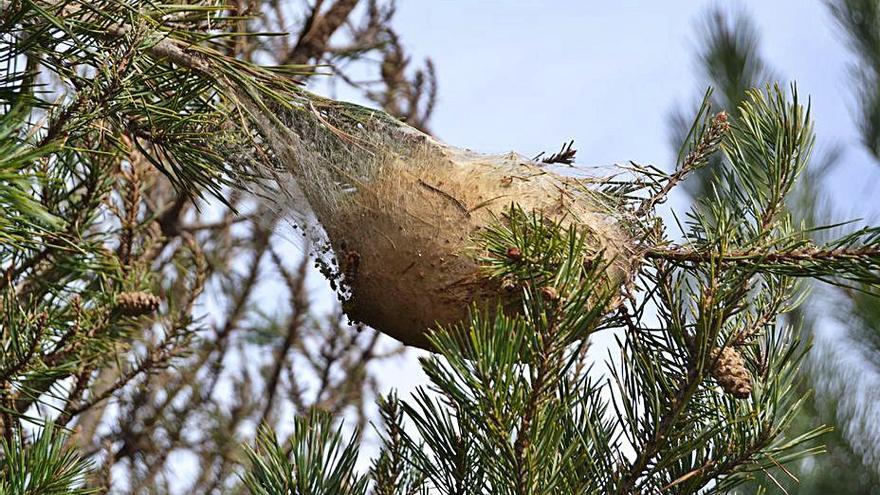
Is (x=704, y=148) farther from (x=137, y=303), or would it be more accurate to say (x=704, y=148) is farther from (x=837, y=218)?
(x=837, y=218)

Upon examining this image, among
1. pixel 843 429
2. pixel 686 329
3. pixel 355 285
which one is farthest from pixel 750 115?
pixel 843 429

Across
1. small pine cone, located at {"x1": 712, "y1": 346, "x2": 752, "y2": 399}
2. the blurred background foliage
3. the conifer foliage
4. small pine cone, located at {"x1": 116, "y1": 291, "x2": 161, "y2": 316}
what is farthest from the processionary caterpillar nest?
the blurred background foliage

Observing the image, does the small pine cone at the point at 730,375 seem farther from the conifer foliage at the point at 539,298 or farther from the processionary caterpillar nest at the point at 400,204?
the processionary caterpillar nest at the point at 400,204

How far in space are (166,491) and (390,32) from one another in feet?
6.49

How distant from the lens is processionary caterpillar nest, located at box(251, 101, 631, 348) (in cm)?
146

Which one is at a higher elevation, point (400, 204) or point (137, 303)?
point (137, 303)

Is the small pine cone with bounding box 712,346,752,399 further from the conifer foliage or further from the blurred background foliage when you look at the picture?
the blurred background foliage

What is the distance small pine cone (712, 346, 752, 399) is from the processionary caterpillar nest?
10.1 inches

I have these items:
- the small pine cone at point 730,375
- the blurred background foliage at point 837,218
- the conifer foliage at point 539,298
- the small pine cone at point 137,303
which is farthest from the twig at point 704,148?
the blurred background foliage at point 837,218

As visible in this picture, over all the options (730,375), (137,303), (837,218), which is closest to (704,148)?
(730,375)

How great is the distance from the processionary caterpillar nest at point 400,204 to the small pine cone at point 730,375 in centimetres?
26

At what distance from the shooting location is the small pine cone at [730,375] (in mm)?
1201

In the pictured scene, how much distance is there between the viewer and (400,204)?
4.90ft

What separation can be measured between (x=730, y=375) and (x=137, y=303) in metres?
1.11
